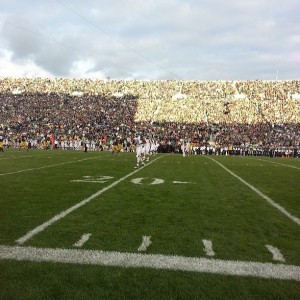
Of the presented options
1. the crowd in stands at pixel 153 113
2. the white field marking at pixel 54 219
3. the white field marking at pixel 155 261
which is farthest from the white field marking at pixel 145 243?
the crowd in stands at pixel 153 113

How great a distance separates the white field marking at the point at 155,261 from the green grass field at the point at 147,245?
1 cm

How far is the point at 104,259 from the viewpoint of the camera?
437cm

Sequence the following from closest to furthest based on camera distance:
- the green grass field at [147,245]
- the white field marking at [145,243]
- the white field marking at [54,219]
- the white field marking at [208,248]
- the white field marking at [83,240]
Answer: the green grass field at [147,245] → the white field marking at [208,248] → the white field marking at [145,243] → the white field marking at [83,240] → the white field marking at [54,219]

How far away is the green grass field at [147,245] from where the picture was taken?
3629 millimetres

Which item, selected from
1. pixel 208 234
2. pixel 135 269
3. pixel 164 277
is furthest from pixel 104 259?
pixel 208 234

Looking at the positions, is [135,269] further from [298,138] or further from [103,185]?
[298,138]

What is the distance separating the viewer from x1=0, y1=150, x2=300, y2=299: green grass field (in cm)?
363

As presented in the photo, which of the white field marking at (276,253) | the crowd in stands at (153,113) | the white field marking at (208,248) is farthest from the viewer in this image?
the crowd in stands at (153,113)

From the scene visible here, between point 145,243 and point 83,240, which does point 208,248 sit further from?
point 83,240

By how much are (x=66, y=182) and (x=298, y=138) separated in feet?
124

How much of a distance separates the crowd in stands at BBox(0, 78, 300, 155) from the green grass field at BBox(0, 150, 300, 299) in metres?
31.3

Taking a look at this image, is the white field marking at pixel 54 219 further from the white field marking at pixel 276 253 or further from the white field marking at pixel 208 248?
the white field marking at pixel 276 253

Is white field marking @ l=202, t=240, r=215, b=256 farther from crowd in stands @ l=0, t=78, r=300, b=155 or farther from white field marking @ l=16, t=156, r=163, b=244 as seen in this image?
crowd in stands @ l=0, t=78, r=300, b=155

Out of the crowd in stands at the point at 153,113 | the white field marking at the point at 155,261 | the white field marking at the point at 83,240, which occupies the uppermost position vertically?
the crowd in stands at the point at 153,113
